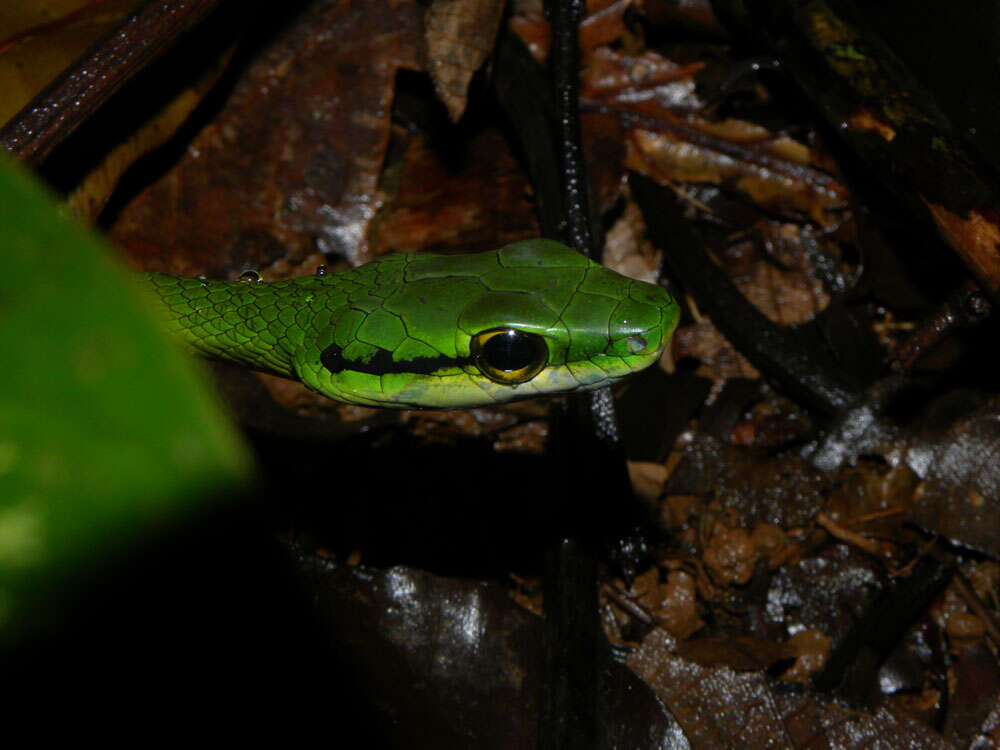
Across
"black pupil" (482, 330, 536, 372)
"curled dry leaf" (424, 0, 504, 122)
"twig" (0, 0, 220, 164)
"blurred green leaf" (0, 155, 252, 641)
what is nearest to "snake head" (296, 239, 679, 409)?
"black pupil" (482, 330, 536, 372)

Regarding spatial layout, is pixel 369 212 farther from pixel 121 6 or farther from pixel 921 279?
pixel 921 279

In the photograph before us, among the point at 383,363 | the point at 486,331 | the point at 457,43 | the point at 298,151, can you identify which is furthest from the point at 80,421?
the point at 298,151

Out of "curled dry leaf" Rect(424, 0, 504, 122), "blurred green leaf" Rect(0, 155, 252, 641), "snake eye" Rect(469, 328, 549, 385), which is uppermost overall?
"blurred green leaf" Rect(0, 155, 252, 641)

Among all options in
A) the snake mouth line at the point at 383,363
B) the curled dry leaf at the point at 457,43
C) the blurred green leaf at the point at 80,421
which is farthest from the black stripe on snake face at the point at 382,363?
the blurred green leaf at the point at 80,421

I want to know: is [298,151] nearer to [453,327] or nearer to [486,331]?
[453,327]

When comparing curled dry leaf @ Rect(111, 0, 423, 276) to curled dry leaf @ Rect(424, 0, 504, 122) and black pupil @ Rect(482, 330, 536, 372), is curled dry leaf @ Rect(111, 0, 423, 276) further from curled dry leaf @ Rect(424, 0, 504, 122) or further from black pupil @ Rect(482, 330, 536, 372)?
black pupil @ Rect(482, 330, 536, 372)

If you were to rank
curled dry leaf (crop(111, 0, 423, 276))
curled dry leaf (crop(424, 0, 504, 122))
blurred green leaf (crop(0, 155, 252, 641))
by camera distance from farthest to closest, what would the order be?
curled dry leaf (crop(111, 0, 423, 276)) → curled dry leaf (crop(424, 0, 504, 122)) → blurred green leaf (crop(0, 155, 252, 641))

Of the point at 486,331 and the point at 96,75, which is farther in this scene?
the point at 96,75
